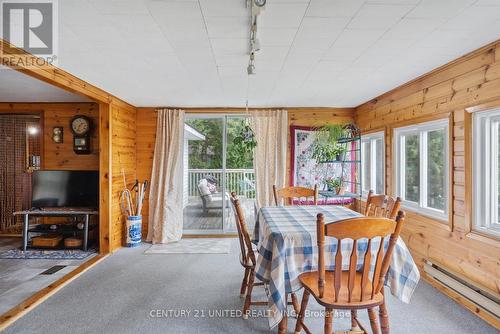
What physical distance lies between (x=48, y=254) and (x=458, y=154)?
17.0ft

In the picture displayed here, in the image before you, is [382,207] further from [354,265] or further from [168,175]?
[168,175]

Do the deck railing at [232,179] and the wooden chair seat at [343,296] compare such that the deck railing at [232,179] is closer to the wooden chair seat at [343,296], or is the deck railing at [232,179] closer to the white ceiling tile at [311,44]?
the white ceiling tile at [311,44]

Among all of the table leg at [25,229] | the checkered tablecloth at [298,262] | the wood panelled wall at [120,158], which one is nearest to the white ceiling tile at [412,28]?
the checkered tablecloth at [298,262]

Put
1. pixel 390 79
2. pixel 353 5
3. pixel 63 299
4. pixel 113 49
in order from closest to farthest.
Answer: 1. pixel 353 5
2. pixel 113 49
3. pixel 63 299
4. pixel 390 79

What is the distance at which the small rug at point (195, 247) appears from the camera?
4145mm

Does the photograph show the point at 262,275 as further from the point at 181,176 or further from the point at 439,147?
the point at 181,176

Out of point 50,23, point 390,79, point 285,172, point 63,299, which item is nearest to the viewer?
point 50,23

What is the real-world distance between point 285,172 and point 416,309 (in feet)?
9.09

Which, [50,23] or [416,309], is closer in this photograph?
[50,23]

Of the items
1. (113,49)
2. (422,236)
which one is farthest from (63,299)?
(422,236)

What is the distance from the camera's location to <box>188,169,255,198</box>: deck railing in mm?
6215

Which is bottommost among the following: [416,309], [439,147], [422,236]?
[416,309]

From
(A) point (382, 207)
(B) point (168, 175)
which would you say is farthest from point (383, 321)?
(B) point (168, 175)

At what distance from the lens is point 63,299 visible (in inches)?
106
